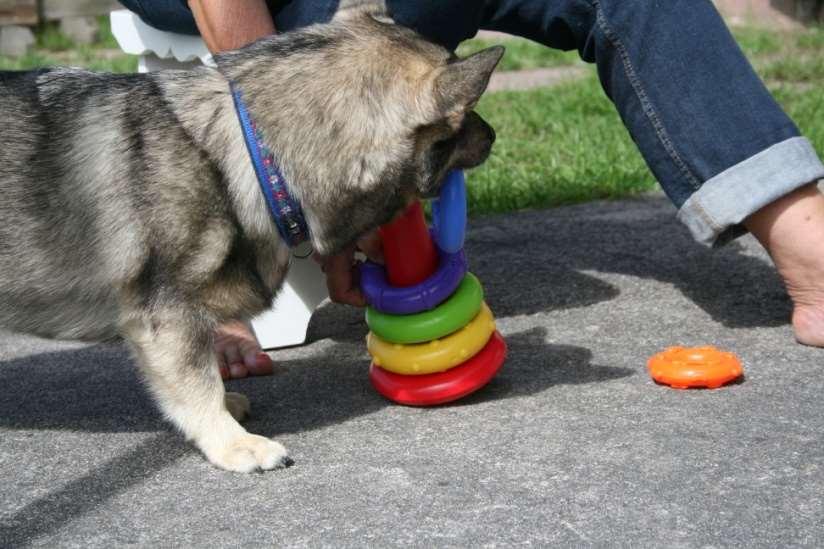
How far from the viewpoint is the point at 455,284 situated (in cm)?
338

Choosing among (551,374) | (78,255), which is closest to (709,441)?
(551,374)

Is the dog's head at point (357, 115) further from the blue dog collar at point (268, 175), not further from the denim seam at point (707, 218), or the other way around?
the denim seam at point (707, 218)

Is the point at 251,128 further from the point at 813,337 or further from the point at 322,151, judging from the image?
the point at 813,337

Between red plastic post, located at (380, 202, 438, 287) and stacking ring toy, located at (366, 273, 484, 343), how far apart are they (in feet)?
0.37

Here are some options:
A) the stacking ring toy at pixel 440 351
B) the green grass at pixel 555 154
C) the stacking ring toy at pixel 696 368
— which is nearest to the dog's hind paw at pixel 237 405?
the stacking ring toy at pixel 440 351

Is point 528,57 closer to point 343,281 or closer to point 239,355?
point 343,281

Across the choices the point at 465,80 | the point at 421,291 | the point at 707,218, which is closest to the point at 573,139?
the point at 707,218

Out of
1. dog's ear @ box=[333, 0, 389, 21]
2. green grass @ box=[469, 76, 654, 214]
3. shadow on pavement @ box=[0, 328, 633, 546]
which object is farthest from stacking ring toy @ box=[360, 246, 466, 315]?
green grass @ box=[469, 76, 654, 214]

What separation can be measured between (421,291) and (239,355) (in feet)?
2.54

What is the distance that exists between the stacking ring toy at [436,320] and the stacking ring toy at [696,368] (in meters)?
0.56

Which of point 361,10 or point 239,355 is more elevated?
point 361,10

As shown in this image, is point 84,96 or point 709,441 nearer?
point 709,441

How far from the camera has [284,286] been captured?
3945 mm

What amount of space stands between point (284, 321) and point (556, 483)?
5.04 ft
